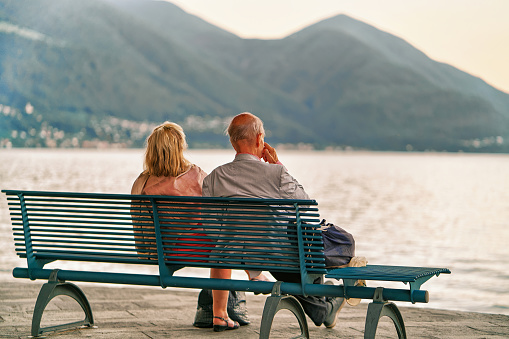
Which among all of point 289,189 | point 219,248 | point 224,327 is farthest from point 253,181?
point 224,327

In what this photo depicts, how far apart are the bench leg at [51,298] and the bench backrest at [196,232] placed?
19 centimetres

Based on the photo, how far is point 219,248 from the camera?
4465 mm

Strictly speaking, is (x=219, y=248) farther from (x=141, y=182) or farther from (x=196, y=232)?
(x=141, y=182)

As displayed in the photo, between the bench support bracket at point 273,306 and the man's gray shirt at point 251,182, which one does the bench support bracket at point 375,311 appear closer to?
the bench support bracket at point 273,306

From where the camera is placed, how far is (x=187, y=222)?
15.1ft

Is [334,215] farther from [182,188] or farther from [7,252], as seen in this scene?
[182,188]

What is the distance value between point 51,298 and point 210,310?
108cm

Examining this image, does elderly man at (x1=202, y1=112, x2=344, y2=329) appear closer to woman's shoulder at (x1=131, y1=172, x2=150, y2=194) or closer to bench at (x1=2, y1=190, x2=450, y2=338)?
bench at (x1=2, y1=190, x2=450, y2=338)

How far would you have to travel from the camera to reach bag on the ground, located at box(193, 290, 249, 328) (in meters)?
5.32

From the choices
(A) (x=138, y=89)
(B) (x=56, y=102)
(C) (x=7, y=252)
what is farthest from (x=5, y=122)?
(C) (x=7, y=252)

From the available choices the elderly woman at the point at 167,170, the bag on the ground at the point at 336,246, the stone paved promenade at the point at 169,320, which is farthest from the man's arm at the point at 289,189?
the stone paved promenade at the point at 169,320

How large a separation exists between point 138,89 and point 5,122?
140ft

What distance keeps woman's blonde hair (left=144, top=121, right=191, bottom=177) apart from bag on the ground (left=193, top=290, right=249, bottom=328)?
0.91 meters

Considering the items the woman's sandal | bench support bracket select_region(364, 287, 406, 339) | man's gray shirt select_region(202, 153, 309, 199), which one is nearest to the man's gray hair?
man's gray shirt select_region(202, 153, 309, 199)
